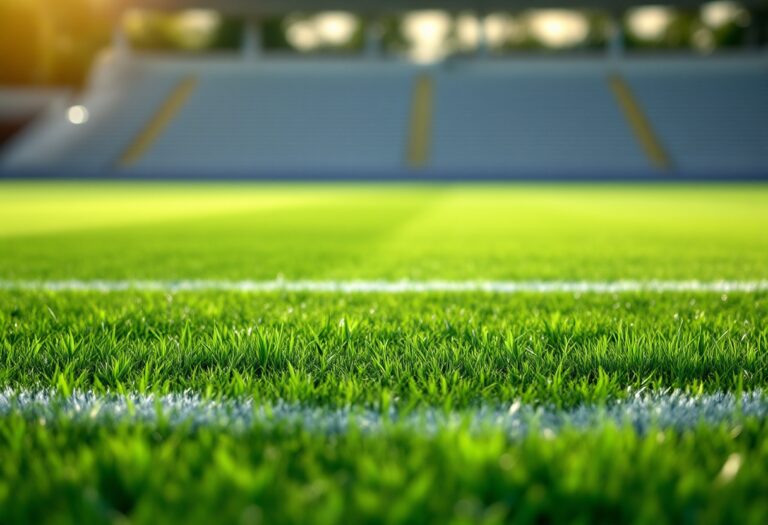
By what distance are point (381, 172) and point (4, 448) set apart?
72.7ft

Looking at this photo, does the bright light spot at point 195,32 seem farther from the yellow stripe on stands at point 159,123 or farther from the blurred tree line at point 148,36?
the yellow stripe on stands at point 159,123

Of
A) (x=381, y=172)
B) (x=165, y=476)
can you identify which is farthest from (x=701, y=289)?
(x=381, y=172)

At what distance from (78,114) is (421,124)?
1341 cm

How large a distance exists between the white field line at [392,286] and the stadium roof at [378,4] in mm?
28067

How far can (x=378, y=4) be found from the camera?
2941 centimetres

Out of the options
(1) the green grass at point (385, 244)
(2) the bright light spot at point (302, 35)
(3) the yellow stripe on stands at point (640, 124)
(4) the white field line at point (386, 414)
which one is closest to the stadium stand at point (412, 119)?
(3) the yellow stripe on stands at point (640, 124)

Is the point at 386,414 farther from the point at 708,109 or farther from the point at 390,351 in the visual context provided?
the point at 708,109

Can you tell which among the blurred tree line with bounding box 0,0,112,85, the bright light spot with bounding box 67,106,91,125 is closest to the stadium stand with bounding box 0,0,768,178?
the bright light spot with bounding box 67,106,91,125

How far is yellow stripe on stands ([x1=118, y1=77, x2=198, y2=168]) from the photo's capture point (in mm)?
24234

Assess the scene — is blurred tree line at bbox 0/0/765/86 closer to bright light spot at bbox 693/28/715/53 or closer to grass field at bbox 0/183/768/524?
bright light spot at bbox 693/28/715/53

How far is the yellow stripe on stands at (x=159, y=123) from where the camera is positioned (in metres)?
24.2

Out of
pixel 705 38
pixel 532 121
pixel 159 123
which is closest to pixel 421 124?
pixel 532 121

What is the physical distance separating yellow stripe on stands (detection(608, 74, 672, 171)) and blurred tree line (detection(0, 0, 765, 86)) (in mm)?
4422

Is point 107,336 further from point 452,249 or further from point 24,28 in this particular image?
point 24,28
